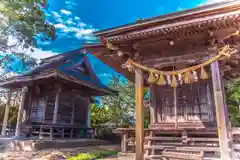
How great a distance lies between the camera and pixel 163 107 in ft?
24.2

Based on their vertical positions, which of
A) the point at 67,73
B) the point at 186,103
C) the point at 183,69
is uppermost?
the point at 67,73

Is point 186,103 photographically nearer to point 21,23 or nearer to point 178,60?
point 178,60

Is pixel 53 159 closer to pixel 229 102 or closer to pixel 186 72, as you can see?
pixel 186 72

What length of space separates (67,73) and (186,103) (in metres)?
7.16

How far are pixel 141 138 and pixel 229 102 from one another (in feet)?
31.9

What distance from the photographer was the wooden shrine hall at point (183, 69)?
4566mm

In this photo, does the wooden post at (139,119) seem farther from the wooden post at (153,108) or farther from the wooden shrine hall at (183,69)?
the wooden post at (153,108)

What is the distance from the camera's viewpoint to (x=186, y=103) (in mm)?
7062

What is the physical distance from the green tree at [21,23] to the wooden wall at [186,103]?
7866 millimetres

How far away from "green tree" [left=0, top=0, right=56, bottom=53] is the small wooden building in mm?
2064

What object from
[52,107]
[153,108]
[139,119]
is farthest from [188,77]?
[52,107]

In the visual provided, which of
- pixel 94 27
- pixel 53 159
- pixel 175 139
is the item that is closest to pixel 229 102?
pixel 175 139

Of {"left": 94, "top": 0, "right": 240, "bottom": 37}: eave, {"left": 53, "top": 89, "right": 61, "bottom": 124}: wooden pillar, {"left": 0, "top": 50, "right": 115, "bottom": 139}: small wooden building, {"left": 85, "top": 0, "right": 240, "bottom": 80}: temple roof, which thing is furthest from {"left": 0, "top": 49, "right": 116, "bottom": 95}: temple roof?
{"left": 94, "top": 0, "right": 240, "bottom": 37}: eave

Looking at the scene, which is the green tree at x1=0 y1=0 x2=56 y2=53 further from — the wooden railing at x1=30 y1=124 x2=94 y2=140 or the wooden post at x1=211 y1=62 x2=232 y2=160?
the wooden post at x1=211 y1=62 x2=232 y2=160
